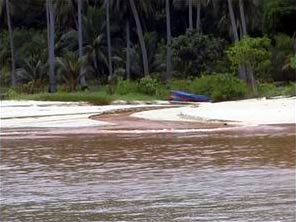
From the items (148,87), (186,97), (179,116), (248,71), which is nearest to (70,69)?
(148,87)

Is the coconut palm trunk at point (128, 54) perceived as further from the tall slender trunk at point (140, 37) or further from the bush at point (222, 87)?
the bush at point (222, 87)

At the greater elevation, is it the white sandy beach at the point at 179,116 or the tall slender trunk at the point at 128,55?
the tall slender trunk at the point at 128,55

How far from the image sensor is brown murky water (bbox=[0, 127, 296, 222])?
908 centimetres

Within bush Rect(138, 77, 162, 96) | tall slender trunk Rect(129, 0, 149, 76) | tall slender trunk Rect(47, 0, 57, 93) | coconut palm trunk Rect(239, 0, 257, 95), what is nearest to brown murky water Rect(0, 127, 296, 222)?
coconut palm trunk Rect(239, 0, 257, 95)

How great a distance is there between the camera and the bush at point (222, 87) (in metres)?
44.8

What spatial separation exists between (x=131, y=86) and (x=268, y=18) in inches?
353

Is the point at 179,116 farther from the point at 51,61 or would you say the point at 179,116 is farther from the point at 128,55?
the point at 128,55

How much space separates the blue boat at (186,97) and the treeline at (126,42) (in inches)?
99.4

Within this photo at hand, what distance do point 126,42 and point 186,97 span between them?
16.4 metres

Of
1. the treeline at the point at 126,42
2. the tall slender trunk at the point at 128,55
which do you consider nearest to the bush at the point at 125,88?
the treeline at the point at 126,42

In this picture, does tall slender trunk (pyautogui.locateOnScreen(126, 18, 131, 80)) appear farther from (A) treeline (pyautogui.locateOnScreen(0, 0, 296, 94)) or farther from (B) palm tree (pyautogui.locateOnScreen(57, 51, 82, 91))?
(B) palm tree (pyautogui.locateOnScreen(57, 51, 82, 91))

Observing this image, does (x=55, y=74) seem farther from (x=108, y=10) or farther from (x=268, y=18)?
(x=268, y=18)

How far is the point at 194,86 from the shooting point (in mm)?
48438

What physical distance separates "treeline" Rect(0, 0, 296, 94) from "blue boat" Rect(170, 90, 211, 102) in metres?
2.52
